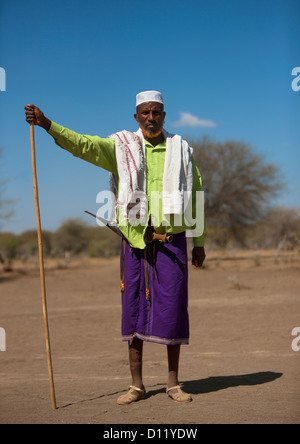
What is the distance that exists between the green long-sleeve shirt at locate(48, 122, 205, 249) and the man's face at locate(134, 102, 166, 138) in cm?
11

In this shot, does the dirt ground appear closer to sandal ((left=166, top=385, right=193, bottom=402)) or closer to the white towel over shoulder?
sandal ((left=166, top=385, right=193, bottom=402))

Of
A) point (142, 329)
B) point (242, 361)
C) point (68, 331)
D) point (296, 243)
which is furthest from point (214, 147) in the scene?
point (142, 329)

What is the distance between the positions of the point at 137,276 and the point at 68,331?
520 centimetres

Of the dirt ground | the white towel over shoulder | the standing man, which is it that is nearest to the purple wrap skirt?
the standing man

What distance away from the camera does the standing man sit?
14.7 ft

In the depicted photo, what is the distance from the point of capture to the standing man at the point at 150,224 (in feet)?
14.7

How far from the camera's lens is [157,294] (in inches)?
179

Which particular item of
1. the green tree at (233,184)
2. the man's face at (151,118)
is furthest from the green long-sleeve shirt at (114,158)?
the green tree at (233,184)

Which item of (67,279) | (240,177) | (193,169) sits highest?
(240,177)

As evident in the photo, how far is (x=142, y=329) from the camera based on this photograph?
454cm

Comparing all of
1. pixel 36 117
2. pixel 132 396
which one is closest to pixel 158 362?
pixel 132 396

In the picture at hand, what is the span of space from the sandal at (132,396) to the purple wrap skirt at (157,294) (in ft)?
1.33

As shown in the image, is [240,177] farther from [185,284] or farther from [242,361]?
[185,284]
